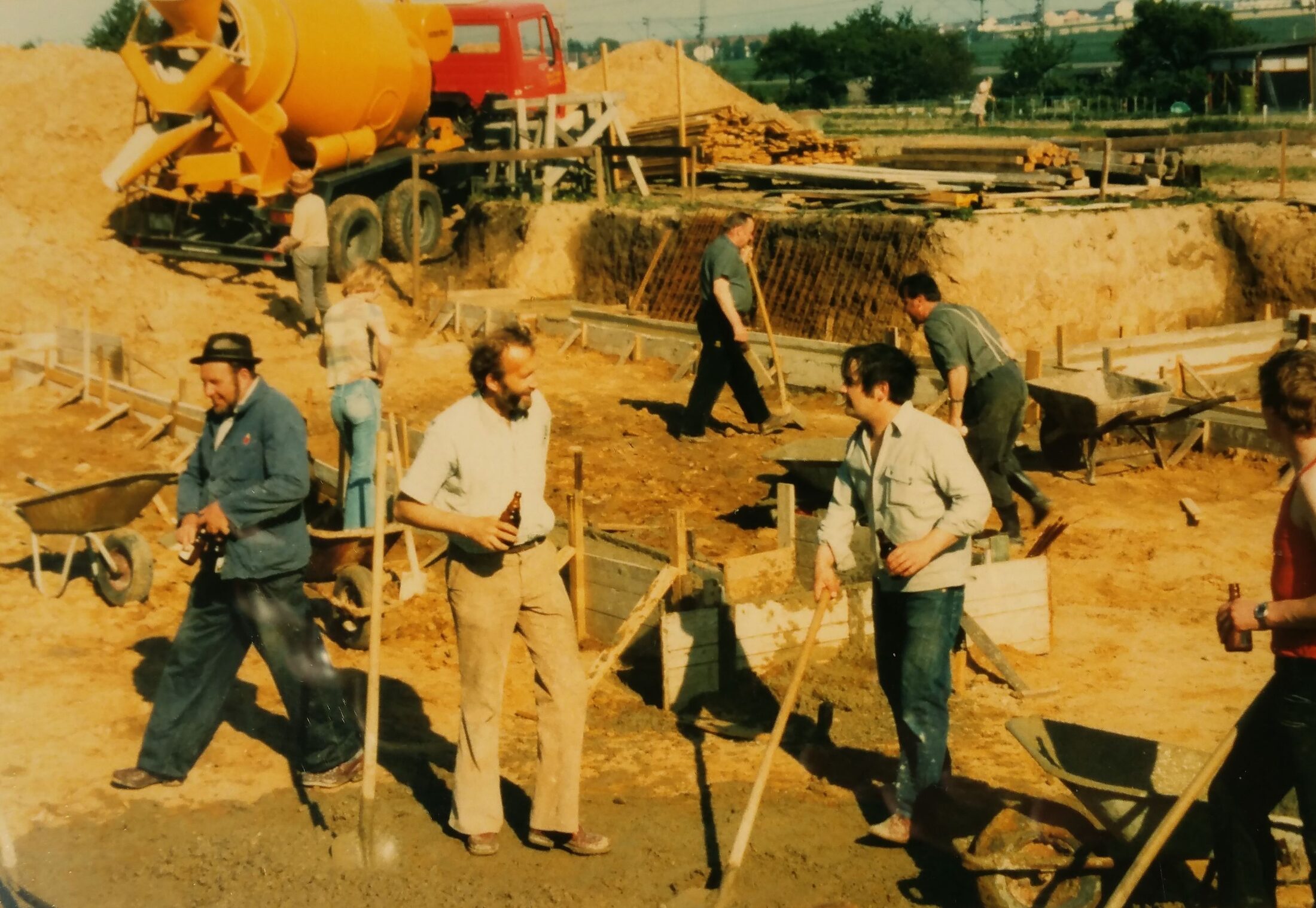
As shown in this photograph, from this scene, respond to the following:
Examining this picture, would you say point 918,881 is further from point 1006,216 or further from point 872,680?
point 1006,216

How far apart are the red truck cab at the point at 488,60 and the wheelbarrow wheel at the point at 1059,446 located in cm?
1256

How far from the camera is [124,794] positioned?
6.19m

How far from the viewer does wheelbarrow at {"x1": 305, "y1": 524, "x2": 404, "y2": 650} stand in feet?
26.7

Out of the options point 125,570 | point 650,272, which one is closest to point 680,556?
point 125,570

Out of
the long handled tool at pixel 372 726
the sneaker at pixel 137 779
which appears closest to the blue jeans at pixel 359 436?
the sneaker at pixel 137 779

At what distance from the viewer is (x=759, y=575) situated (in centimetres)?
785

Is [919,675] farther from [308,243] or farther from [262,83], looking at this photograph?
Result: [262,83]

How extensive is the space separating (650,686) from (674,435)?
5461 mm

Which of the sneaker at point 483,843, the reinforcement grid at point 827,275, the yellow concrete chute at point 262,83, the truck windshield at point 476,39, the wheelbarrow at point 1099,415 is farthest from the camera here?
the truck windshield at point 476,39

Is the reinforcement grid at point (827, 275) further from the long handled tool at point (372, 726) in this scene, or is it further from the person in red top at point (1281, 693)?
the person in red top at point (1281, 693)

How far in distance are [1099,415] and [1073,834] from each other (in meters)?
6.66

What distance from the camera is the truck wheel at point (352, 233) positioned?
1783cm

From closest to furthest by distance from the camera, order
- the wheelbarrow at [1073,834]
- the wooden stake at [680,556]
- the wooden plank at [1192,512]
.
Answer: the wheelbarrow at [1073,834] < the wooden stake at [680,556] < the wooden plank at [1192,512]

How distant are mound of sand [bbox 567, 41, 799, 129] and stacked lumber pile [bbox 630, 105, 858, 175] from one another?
8.43m
